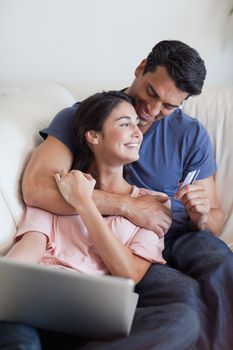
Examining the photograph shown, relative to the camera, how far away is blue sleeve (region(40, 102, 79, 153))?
4.21ft

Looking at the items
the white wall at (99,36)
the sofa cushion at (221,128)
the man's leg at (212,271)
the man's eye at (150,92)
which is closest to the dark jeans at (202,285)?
the man's leg at (212,271)

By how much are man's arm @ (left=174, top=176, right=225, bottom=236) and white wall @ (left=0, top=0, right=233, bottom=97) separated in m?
0.62

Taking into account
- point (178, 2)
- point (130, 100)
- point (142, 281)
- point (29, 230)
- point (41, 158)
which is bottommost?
point (142, 281)

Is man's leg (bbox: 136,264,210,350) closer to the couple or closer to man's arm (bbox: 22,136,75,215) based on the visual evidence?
the couple

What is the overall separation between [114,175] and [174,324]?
0.52m

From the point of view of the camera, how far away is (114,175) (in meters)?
1.28

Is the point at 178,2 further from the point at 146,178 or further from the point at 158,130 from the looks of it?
the point at 146,178

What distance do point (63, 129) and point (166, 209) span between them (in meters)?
0.40

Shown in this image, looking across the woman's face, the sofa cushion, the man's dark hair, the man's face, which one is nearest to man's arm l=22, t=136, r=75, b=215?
the woman's face

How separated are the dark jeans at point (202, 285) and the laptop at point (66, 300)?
248mm

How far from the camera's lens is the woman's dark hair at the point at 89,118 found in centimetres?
124

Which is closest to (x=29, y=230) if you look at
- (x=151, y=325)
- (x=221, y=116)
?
(x=151, y=325)

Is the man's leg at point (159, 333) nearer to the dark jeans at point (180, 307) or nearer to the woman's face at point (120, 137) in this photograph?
the dark jeans at point (180, 307)

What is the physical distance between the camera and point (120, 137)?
120cm
